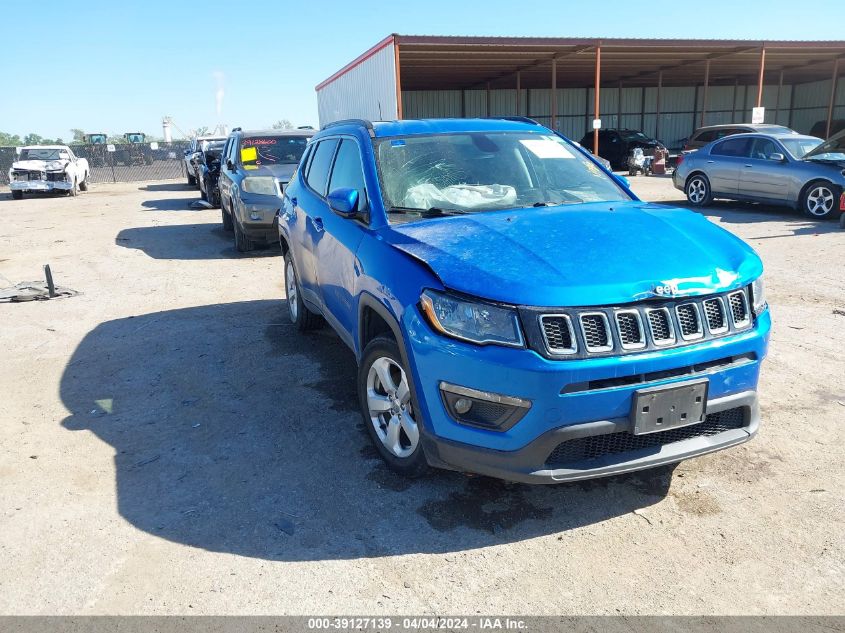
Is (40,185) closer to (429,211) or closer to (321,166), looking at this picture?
(321,166)

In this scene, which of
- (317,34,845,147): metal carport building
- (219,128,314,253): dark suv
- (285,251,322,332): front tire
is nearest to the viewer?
(285,251,322,332): front tire

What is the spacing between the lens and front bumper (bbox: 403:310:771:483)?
2645 mm

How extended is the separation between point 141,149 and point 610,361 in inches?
1497

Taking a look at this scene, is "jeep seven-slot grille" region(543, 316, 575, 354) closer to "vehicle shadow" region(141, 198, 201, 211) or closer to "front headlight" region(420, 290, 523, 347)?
"front headlight" region(420, 290, 523, 347)

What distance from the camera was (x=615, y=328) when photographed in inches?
106

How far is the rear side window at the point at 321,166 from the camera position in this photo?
495 cm

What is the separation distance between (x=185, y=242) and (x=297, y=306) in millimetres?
6675

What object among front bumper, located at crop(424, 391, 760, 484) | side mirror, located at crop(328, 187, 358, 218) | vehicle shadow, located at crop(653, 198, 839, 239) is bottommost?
vehicle shadow, located at crop(653, 198, 839, 239)

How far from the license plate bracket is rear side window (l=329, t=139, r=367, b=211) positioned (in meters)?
2.01

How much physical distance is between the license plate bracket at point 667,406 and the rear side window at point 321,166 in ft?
9.90

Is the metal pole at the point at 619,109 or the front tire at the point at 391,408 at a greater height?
the metal pole at the point at 619,109

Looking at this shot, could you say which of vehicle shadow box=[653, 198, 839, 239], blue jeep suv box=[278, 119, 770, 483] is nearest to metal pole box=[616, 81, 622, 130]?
vehicle shadow box=[653, 198, 839, 239]

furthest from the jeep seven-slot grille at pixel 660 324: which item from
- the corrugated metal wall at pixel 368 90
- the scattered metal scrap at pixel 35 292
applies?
the corrugated metal wall at pixel 368 90

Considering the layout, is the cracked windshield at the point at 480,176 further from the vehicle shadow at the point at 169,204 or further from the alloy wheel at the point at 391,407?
the vehicle shadow at the point at 169,204
